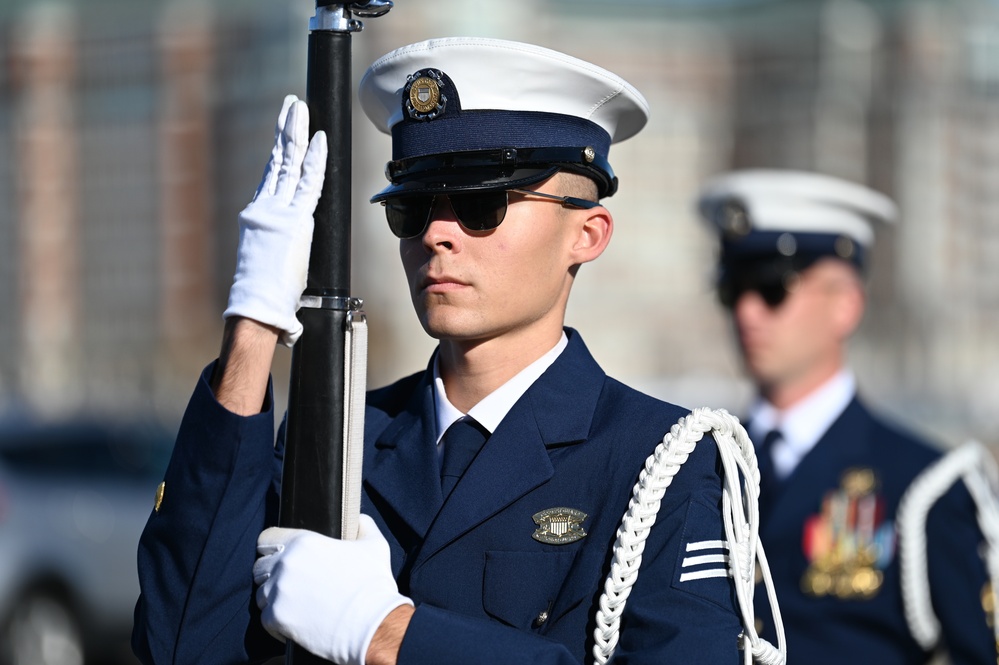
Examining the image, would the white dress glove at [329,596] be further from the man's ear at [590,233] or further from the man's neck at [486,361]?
the man's ear at [590,233]

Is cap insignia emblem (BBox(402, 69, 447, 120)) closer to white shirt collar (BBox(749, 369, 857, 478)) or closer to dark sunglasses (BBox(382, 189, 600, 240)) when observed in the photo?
dark sunglasses (BBox(382, 189, 600, 240))

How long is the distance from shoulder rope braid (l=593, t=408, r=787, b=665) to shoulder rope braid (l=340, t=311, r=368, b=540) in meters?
0.45

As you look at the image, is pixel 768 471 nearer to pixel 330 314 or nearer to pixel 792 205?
pixel 792 205

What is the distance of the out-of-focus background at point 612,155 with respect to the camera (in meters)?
39.6

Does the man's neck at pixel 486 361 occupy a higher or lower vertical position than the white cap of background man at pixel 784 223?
lower

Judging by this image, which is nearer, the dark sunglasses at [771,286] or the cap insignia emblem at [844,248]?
the dark sunglasses at [771,286]

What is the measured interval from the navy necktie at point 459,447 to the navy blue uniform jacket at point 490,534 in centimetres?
3

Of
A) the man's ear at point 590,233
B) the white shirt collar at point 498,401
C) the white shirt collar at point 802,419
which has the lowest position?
the white shirt collar at point 802,419

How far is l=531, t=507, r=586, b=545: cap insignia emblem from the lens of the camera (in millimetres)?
2578

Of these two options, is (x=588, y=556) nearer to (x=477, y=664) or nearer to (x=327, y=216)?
(x=477, y=664)

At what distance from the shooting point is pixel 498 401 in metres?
2.81

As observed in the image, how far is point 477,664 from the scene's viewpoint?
7.77 ft

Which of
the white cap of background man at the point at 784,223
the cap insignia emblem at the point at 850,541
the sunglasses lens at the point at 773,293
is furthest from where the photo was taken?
the white cap of background man at the point at 784,223

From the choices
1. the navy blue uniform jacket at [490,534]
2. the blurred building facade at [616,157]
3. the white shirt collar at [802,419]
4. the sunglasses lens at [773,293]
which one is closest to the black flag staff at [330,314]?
the navy blue uniform jacket at [490,534]
